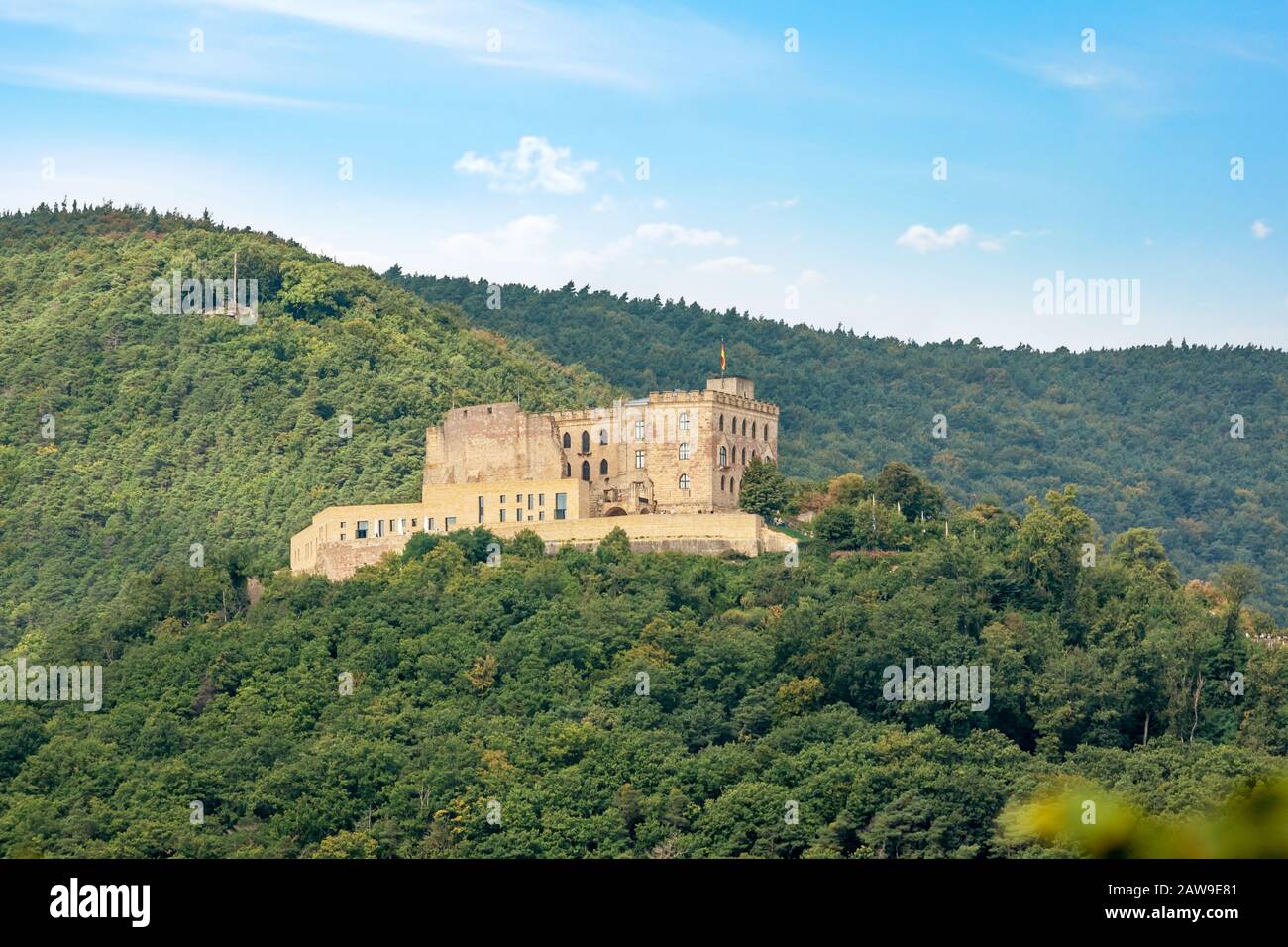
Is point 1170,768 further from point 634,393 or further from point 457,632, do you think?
point 634,393

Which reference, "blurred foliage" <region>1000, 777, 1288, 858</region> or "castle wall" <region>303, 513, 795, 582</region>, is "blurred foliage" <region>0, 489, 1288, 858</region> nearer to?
"castle wall" <region>303, 513, 795, 582</region>

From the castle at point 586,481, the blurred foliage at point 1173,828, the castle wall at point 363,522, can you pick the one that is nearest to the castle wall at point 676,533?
the castle at point 586,481

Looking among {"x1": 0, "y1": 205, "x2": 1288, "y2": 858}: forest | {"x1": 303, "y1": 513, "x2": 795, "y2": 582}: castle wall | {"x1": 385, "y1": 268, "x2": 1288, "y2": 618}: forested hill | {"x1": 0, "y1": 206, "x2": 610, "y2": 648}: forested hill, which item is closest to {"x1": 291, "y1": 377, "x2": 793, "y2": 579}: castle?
{"x1": 303, "y1": 513, "x2": 795, "y2": 582}: castle wall

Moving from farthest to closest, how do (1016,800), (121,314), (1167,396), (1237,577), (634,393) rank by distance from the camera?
(1167,396)
(634,393)
(121,314)
(1237,577)
(1016,800)

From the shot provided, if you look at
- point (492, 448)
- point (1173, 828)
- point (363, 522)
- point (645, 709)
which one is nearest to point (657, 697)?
point (645, 709)

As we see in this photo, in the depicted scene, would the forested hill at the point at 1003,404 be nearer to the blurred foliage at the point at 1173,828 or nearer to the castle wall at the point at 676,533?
the castle wall at the point at 676,533

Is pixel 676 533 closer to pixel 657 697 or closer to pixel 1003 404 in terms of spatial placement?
pixel 657 697
